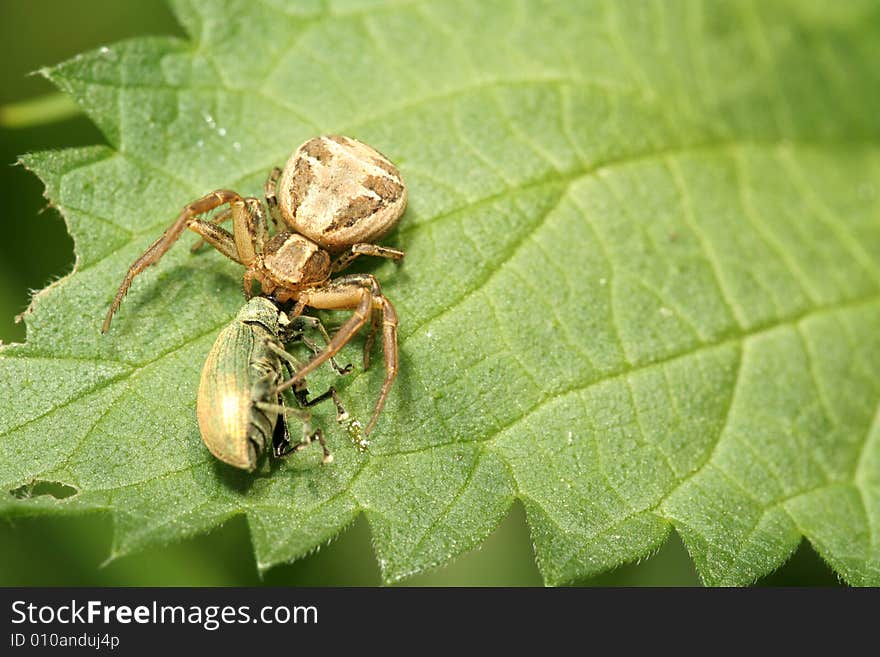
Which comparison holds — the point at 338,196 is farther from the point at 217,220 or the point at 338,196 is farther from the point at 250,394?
the point at 250,394

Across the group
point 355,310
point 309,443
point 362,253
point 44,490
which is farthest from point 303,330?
point 44,490

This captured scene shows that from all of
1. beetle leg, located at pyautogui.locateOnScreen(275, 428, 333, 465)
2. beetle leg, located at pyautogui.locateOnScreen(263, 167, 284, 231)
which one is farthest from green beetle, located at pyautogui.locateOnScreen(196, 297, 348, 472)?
beetle leg, located at pyautogui.locateOnScreen(263, 167, 284, 231)

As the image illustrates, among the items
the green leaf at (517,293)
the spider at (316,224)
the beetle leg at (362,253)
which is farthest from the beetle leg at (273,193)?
the beetle leg at (362,253)

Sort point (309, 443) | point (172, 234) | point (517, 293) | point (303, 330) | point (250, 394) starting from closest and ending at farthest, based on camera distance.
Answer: point (250, 394), point (309, 443), point (172, 234), point (303, 330), point (517, 293)

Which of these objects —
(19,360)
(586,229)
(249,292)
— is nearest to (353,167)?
(249,292)

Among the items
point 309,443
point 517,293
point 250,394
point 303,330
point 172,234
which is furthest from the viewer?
point 517,293

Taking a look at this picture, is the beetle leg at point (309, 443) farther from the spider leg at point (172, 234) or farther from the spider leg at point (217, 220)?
the spider leg at point (217, 220)

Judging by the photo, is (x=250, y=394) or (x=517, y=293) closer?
(x=250, y=394)
